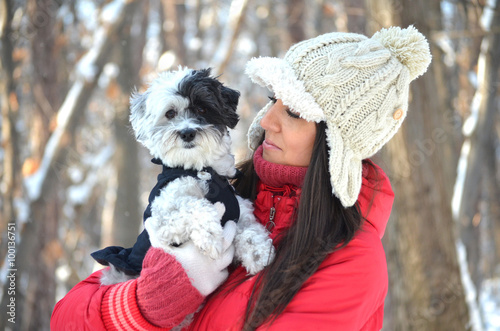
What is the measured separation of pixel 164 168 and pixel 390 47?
136 cm

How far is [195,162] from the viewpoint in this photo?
2502 millimetres

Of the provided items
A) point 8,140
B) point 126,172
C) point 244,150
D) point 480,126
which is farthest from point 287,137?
point 126,172

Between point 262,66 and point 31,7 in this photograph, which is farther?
point 31,7

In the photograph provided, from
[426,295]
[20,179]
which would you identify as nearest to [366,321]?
[426,295]

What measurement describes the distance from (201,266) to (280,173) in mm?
630

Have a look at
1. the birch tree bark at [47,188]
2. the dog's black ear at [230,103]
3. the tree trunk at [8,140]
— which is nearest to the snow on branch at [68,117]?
the birch tree bark at [47,188]

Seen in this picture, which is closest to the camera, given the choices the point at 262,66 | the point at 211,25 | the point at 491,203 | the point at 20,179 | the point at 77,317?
the point at 77,317

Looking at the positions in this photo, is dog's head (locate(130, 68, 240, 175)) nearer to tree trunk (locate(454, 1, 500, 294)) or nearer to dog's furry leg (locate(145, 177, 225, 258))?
dog's furry leg (locate(145, 177, 225, 258))

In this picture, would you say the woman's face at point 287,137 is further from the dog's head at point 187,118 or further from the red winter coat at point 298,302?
the red winter coat at point 298,302

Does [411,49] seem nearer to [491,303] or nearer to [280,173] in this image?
[280,173]

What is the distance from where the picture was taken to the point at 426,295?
4.59m

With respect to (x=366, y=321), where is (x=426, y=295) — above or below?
below

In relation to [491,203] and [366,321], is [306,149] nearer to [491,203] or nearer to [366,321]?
[366,321]

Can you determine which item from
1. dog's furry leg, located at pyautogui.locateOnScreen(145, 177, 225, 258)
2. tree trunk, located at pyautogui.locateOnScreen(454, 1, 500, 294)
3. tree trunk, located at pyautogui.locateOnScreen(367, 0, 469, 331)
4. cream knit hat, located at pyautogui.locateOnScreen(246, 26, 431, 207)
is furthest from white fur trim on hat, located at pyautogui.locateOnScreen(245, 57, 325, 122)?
tree trunk, located at pyautogui.locateOnScreen(454, 1, 500, 294)
